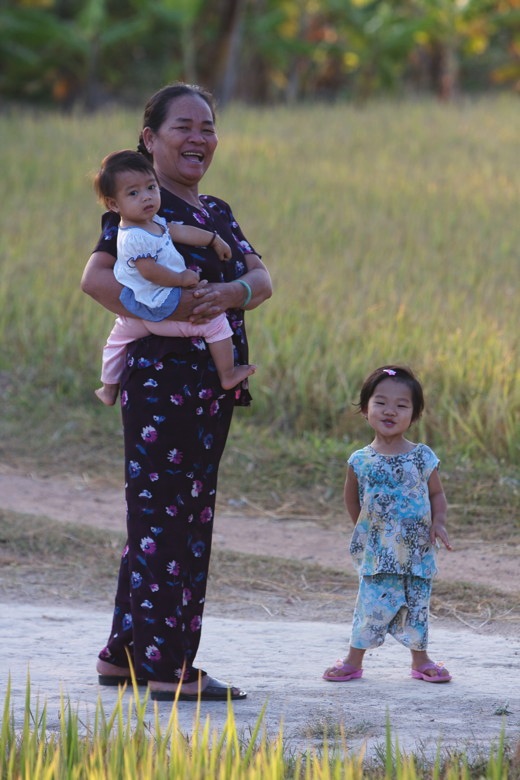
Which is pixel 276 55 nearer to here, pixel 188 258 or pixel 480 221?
pixel 480 221

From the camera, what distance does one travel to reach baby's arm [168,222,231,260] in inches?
142

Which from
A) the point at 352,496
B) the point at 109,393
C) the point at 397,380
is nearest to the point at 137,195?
the point at 109,393

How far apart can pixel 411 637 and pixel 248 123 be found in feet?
47.8

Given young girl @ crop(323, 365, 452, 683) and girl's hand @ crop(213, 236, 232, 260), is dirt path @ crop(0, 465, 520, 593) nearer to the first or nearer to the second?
young girl @ crop(323, 365, 452, 683)

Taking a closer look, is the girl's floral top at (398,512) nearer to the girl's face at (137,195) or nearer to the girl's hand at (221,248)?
the girl's hand at (221,248)

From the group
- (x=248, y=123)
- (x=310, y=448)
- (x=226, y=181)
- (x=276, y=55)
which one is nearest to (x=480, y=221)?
(x=226, y=181)

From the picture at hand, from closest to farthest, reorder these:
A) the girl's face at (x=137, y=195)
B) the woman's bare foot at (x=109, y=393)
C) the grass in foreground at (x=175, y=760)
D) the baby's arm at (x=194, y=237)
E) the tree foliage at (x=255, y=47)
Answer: the grass in foreground at (x=175, y=760), the girl's face at (x=137, y=195), the baby's arm at (x=194, y=237), the woman's bare foot at (x=109, y=393), the tree foliage at (x=255, y=47)

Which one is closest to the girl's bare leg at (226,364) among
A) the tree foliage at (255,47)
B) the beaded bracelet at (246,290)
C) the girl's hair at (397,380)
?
the beaded bracelet at (246,290)

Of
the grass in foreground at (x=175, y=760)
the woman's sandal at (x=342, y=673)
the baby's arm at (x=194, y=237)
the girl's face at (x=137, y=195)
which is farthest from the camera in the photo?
the woman's sandal at (x=342, y=673)

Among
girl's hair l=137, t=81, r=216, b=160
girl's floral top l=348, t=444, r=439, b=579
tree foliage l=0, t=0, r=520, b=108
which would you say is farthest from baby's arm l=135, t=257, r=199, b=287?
tree foliage l=0, t=0, r=520, b=108

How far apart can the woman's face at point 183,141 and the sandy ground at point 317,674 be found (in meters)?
1.45

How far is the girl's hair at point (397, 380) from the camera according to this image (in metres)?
3.83

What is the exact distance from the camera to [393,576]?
12.7 feet

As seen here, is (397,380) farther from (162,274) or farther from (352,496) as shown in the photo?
(162,274)
